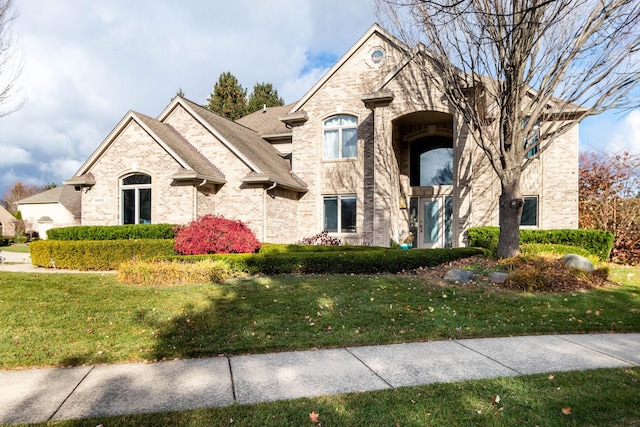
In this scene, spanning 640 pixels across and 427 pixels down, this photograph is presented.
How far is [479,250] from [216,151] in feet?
38.0

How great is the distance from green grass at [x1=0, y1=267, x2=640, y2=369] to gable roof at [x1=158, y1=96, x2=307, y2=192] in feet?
24.9

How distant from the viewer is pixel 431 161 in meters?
19.6

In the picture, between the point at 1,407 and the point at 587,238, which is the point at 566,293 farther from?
the point at 1,407

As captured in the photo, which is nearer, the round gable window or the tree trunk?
the tree trunk

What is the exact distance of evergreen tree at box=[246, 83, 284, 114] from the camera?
4169 cm

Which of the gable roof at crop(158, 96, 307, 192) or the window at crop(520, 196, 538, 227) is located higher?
the gable roof at crop(158, 96, 307, 192)

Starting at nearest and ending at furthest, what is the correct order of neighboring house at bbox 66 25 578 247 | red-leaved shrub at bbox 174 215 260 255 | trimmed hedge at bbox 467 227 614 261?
red-leaved shrub at bbox 174 215 260 255 < trimmed hedge at bbox 467 227 614 261 < neighboring house at bbox 66 25 578 247

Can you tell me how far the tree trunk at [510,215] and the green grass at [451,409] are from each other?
26.1 feet

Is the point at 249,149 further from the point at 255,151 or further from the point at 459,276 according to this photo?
the point at 459,276

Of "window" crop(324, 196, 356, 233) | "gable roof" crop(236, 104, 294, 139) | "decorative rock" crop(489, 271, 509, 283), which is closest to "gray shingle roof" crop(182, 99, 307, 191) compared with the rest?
"gable roof" crop(236, 104, 294, 139)

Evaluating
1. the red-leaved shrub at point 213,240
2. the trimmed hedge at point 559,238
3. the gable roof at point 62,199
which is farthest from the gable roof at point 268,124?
the gable roof at point 62,199

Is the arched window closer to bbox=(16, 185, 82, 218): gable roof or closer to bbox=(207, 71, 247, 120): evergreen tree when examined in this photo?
bbox=(207, 71, 247, 120): evergreen tree

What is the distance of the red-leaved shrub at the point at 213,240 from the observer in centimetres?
1275

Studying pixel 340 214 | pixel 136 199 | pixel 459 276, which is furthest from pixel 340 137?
pixel 459 276
